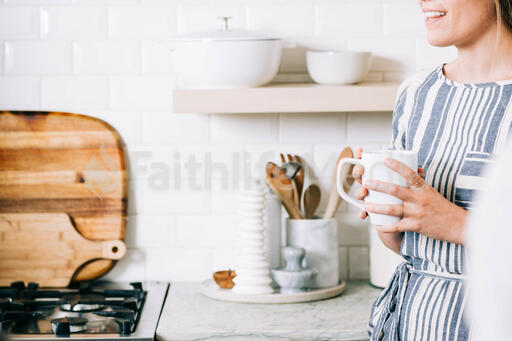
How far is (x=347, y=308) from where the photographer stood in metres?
1.80

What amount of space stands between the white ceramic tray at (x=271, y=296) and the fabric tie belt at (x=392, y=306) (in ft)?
1.40

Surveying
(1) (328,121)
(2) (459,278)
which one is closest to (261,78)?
(1) (328,121)

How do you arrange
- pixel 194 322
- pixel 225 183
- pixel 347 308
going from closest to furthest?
1. pixel 194 322
2. pixel 347 308
3. pixel 225 183

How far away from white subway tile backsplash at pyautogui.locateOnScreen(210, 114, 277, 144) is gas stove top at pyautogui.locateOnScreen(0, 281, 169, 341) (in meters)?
0.51

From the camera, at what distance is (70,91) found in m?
2.04

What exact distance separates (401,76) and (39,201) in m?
1.23

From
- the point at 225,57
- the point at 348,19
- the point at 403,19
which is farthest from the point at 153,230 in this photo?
the point at 403,19

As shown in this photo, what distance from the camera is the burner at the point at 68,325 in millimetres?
1579

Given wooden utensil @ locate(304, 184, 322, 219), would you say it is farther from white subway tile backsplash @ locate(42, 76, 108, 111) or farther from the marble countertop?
white subway tile backsplash @ locate(42, 76, 108, 111)

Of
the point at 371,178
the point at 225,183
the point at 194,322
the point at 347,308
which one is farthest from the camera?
the point at 225,183

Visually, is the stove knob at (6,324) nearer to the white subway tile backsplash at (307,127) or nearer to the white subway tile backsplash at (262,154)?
the white subway tile backsplash at (262,154)

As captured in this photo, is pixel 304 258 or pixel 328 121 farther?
pixel 328 121

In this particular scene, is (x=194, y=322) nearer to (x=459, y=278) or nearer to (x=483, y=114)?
(x=459, y=278)

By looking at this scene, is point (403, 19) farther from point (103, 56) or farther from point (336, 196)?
point (103, 56)
